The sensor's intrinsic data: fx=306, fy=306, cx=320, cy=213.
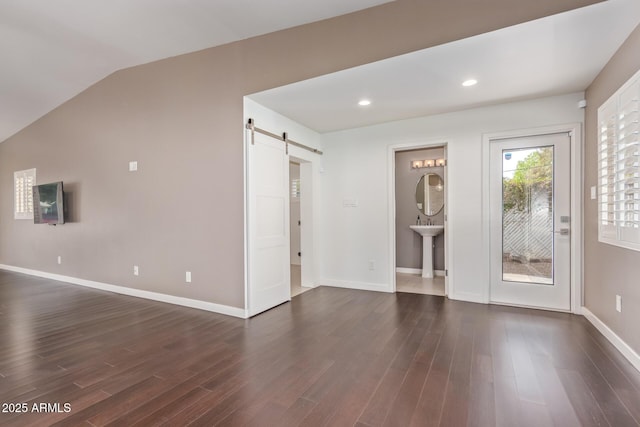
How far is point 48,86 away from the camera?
531 cm

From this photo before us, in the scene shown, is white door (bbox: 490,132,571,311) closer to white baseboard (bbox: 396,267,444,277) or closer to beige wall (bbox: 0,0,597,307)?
white baseboard (bbox: 396,267,444,277)

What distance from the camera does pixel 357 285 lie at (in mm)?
4926

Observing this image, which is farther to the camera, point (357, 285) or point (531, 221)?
point (357, 285)

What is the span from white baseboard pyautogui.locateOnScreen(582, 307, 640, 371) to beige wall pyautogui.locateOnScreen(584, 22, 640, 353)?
0.14 feet

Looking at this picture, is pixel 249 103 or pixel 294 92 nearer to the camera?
pixel 294 92

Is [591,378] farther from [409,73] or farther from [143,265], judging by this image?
[143,265]

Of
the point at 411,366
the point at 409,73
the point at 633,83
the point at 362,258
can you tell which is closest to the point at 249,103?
the point at 409,73

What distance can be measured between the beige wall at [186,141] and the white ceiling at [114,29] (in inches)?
6.5

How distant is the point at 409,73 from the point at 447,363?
8.65ft

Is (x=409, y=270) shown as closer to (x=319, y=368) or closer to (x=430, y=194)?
(x=430, y=194)

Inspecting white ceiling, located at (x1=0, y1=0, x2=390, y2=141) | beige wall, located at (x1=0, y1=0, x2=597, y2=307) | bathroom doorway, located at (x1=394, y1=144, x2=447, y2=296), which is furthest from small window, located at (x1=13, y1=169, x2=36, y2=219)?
bathroom doorway, located at (x1=394, y1=144, x2=447, y2=296)

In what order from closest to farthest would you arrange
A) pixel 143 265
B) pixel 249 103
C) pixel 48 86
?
pixel 249 103, pixel 143 265, pixel 48 86

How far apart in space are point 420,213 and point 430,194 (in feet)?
1.37

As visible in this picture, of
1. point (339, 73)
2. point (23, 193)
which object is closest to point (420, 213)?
point (339, 73)
